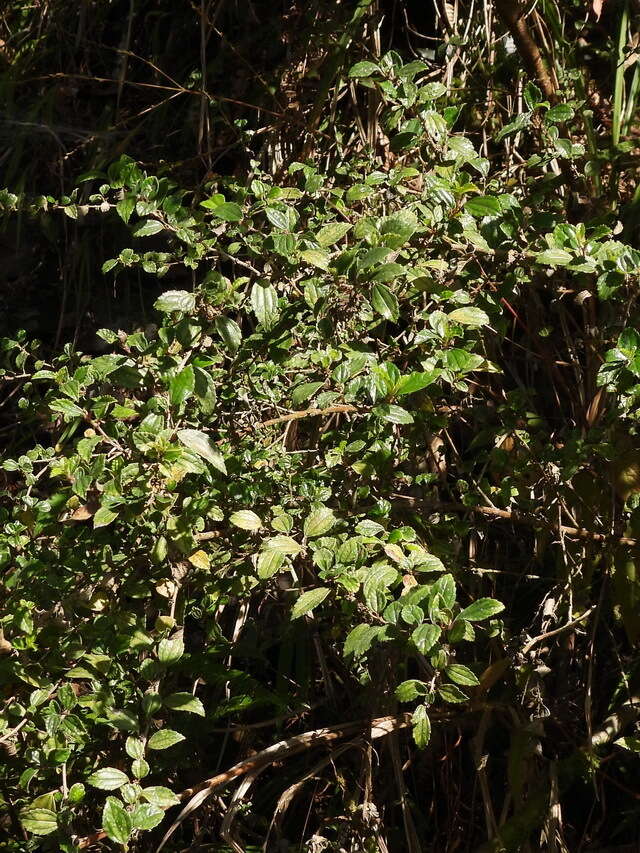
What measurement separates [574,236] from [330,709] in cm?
117

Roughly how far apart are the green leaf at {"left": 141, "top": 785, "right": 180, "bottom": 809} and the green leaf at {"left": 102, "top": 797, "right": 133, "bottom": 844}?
0.15 ft

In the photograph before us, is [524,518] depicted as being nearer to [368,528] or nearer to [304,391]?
[368,528]

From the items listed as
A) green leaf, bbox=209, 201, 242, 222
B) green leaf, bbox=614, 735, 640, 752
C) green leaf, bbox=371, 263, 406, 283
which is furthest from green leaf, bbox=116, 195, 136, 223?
green leaf, bbox=614, 735, 640, 752

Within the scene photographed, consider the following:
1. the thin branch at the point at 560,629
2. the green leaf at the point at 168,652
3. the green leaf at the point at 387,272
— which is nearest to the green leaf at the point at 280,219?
the green leaf at the point at 387,272

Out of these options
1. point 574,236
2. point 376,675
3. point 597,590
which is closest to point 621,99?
point 574,236

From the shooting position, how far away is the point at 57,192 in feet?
9.68

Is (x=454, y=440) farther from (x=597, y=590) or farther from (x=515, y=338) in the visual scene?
(x=597, y=590)

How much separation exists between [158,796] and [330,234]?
32.0 inches

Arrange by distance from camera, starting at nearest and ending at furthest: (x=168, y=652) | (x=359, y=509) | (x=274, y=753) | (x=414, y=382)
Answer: (x=414, y=382)
(x=168, y=652)
(x=359, y=509)
(x=274, y=753)

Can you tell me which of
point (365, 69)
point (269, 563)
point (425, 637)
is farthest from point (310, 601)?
point (365, 69)

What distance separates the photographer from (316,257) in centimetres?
130

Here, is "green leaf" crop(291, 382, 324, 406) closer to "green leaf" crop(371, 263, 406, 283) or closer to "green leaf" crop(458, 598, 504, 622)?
"green leaf" crop(371, 263, 406, 283)

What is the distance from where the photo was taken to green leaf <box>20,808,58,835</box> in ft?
4.45

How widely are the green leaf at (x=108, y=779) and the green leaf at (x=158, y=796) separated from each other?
0.03 metres
